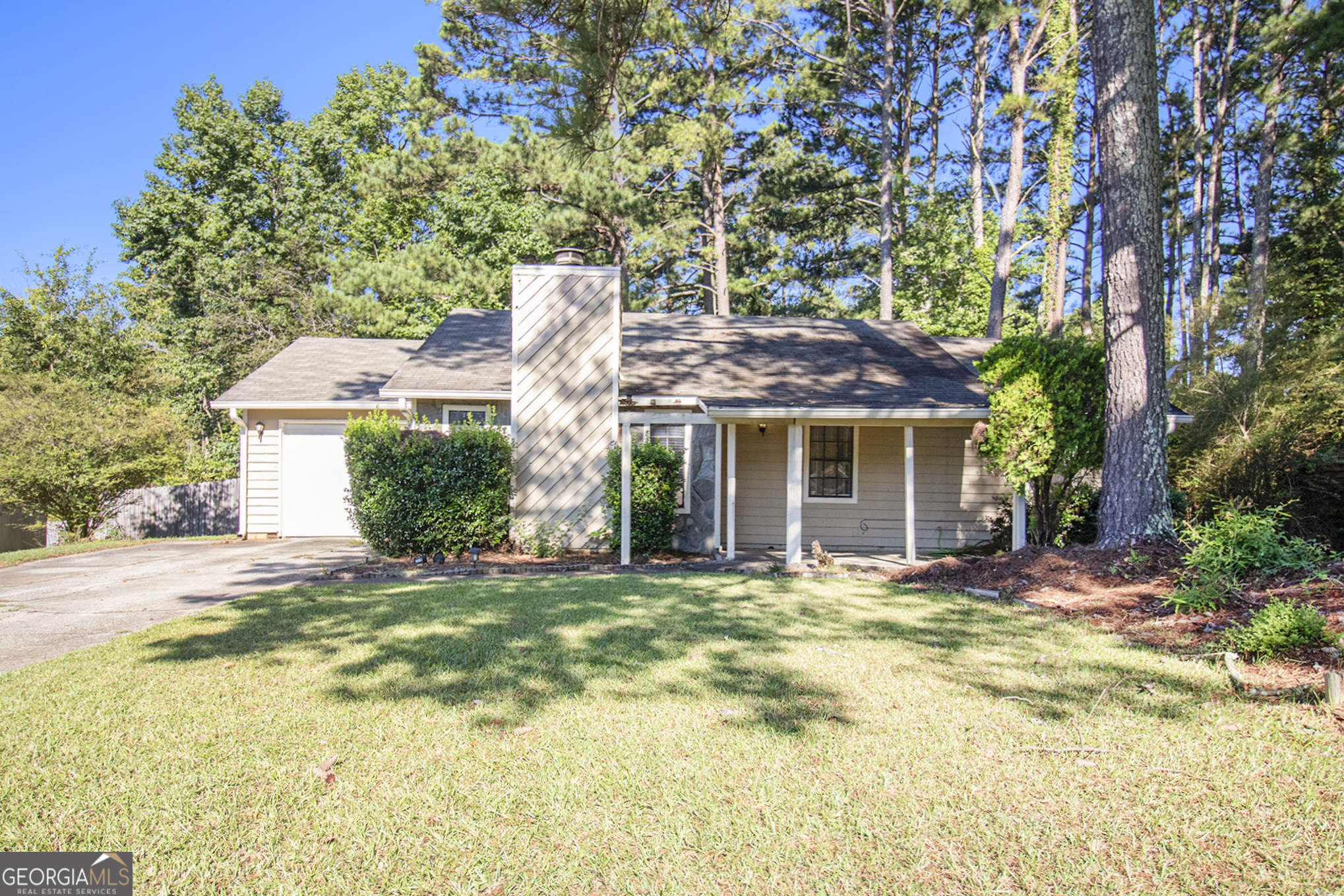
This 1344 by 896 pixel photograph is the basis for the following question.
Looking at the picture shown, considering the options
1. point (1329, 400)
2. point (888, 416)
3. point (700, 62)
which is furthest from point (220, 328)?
point (1329, 400)

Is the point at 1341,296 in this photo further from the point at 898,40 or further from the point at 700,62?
the point at 700,62

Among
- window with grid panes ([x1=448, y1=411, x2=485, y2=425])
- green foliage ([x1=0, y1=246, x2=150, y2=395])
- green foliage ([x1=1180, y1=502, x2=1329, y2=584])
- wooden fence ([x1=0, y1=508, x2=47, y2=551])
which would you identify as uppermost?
green foliage ([x1=0, y1=246, x2=150, y2=395])

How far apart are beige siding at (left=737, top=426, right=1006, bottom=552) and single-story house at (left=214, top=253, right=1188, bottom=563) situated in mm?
28

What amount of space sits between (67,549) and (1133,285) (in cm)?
1554

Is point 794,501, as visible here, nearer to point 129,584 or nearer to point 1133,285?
point 1133,285

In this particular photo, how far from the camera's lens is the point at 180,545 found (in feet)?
39.8

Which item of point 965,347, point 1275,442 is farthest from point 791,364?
point 1275,442

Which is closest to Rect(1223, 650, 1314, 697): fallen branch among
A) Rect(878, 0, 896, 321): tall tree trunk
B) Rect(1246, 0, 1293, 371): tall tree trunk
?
Rect(1246, 0, 1293, 371): tall tree trunk

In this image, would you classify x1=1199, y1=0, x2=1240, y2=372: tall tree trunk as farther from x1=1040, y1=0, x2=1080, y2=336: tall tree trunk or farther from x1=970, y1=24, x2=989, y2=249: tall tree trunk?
x1=970, y1=24, x2=989, y2=249: tall tree trunk

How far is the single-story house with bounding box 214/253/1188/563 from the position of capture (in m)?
10.3

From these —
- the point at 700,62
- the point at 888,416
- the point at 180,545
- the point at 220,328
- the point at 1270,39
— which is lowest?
the point at 180,545

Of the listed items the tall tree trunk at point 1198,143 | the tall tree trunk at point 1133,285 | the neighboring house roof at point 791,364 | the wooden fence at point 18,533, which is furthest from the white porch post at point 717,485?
the tall tree trunk at point 1198,143

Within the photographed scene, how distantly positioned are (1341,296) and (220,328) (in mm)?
33156

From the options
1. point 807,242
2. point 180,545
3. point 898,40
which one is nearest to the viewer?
point 180,545
